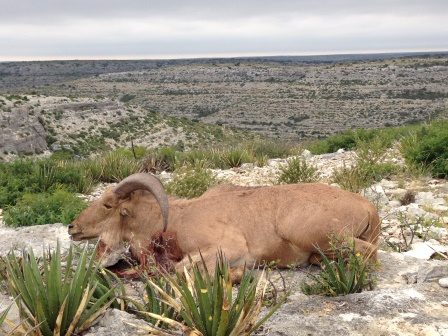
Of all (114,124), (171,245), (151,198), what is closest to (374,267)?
(171,245)

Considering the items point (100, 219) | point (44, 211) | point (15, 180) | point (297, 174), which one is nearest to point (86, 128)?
point (15, 180)

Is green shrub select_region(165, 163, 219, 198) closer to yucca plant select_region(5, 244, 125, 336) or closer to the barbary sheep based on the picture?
the barbary sheep

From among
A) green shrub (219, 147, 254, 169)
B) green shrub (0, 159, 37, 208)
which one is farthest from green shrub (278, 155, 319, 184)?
green shrub (0, 159, 37, 208)

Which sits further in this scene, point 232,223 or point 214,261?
point 232,223

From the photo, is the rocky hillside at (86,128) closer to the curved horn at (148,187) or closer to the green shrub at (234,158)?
the green shrub at (234,158)

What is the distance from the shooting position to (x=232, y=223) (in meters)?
5.14

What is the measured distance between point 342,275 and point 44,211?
17.6ft

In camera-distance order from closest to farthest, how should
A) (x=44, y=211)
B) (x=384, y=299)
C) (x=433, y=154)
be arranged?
(x=384, y=299) → (x=44, y=211) → (x=433, y=154)

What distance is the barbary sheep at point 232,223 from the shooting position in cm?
497

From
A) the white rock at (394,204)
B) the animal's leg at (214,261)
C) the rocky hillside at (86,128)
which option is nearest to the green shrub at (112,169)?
the white rock at (394,204)

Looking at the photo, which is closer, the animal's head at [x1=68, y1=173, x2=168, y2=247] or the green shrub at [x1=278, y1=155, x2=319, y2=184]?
the animal's head at [x1=68, y1=173, x2=168, y2=247]

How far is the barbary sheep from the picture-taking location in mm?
4973

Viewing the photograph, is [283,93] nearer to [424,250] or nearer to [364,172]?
[364,172]

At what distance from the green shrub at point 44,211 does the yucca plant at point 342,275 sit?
4.21 m
